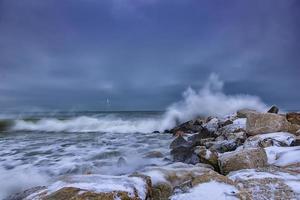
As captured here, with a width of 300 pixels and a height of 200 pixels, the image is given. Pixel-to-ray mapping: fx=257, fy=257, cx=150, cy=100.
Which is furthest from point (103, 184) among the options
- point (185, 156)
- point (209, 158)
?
point (185, 156)

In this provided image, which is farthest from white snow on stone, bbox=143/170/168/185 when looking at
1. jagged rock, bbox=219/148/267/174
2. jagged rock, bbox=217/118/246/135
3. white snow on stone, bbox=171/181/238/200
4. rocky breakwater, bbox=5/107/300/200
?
jagged rock, bbox=217/118/246/135

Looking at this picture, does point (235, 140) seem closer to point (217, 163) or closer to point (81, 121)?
point (217, 163)

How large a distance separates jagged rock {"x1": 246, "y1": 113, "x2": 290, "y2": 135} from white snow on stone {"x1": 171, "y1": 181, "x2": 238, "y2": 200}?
17.7 ft

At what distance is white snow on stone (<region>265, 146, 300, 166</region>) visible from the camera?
441cm

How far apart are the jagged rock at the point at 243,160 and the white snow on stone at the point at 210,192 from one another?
59.2 inches

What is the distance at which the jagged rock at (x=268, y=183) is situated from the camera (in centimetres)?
280

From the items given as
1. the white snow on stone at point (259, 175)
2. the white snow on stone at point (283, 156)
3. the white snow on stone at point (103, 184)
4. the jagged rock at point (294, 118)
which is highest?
the jagged rock at point (294, 118)

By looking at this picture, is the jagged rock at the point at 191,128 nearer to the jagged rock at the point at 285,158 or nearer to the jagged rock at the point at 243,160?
the jagged rock at the point at 285,158

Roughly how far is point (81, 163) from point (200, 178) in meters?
4.90

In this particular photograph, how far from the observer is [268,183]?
305 centimetres

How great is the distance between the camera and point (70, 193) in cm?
285

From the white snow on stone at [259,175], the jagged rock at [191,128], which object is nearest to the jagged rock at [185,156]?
the white snow on stone at [259,175]

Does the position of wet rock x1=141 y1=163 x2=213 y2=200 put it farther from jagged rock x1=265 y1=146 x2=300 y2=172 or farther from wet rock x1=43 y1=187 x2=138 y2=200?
jagged rock x1=265 y1=146 x2=300 y2=172

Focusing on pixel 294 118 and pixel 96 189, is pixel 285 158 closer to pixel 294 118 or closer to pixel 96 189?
pixel 96 189
